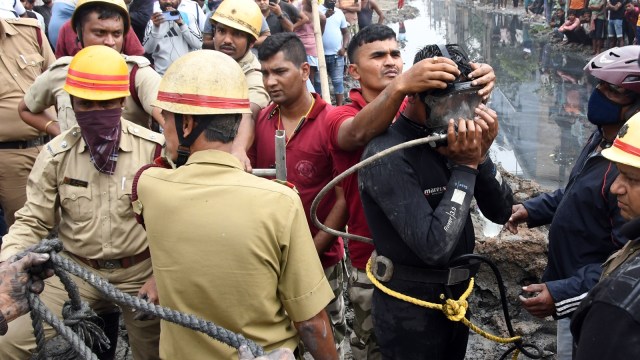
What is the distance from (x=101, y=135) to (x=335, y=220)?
1398 millimetres

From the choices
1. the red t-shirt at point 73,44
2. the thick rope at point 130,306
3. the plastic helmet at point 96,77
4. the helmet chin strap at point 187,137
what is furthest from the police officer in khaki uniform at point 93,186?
the red t-shirt at point 73,44

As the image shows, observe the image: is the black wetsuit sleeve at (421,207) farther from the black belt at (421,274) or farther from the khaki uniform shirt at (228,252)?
the khaki uniform shirt at (228,252)

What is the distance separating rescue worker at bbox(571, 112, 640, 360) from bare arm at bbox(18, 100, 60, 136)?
3562 millimetres

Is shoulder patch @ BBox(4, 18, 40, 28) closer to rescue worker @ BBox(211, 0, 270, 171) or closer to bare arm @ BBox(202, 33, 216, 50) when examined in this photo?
rescue worker @ BBox(211, 0, 270, 171)

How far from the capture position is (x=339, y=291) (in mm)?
4047

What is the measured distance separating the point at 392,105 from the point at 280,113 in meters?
1.49

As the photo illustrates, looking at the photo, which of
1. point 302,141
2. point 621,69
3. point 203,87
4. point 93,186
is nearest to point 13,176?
point 93,186

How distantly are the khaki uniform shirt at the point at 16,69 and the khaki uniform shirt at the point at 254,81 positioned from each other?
1777 millimetres

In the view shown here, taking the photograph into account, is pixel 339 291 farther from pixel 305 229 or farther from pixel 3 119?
pixel 3 119

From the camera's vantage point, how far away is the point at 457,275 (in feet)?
9.47

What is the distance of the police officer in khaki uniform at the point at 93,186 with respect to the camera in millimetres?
3332

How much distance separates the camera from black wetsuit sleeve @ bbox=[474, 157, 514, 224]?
2990 mm

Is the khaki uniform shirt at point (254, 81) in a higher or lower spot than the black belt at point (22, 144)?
higher

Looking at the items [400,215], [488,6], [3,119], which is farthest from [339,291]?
[488,6]
